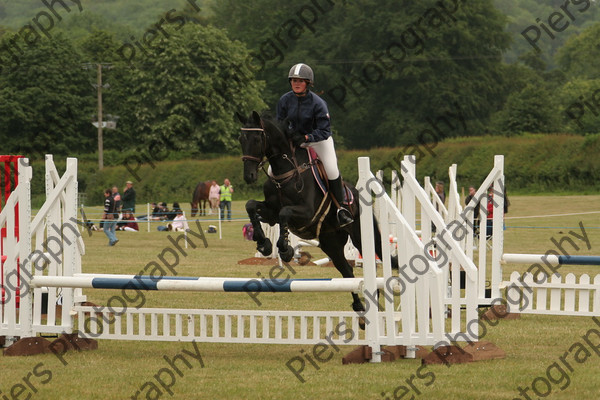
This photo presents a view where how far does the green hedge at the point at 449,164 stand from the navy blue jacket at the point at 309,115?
2821cm

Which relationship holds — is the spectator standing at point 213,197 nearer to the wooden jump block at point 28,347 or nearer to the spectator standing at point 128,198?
the spectator standing at point 128,198

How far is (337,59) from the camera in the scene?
65750mm

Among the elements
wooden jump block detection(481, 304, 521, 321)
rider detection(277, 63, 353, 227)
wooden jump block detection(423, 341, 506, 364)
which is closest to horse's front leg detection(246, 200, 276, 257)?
rider detection(277, 63, 353, 227)

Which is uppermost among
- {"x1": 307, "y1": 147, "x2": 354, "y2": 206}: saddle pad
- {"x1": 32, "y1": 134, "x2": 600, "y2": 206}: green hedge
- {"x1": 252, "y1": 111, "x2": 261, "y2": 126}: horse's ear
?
{"x1": 32, "y1": 134, "x2": 600, "y2": 206}: green hedge

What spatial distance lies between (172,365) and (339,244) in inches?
109

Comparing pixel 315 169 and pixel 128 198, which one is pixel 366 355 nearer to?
pixel 315 169

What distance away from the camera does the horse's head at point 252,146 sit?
841 centimetres

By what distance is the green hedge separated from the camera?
41.8m

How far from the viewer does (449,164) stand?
45156mm

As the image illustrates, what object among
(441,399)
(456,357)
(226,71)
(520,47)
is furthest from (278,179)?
(520,47)

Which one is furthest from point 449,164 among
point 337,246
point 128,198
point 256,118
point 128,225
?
point 256,118

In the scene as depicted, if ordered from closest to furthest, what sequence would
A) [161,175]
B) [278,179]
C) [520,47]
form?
[278,179]
[161,175]
[520,47]

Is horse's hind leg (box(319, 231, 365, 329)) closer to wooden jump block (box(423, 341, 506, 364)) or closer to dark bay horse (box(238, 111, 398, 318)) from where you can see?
dark bay horse (box(238, 111, 398, 318))

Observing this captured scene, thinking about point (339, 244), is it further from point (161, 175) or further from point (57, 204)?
point (161, 175)
